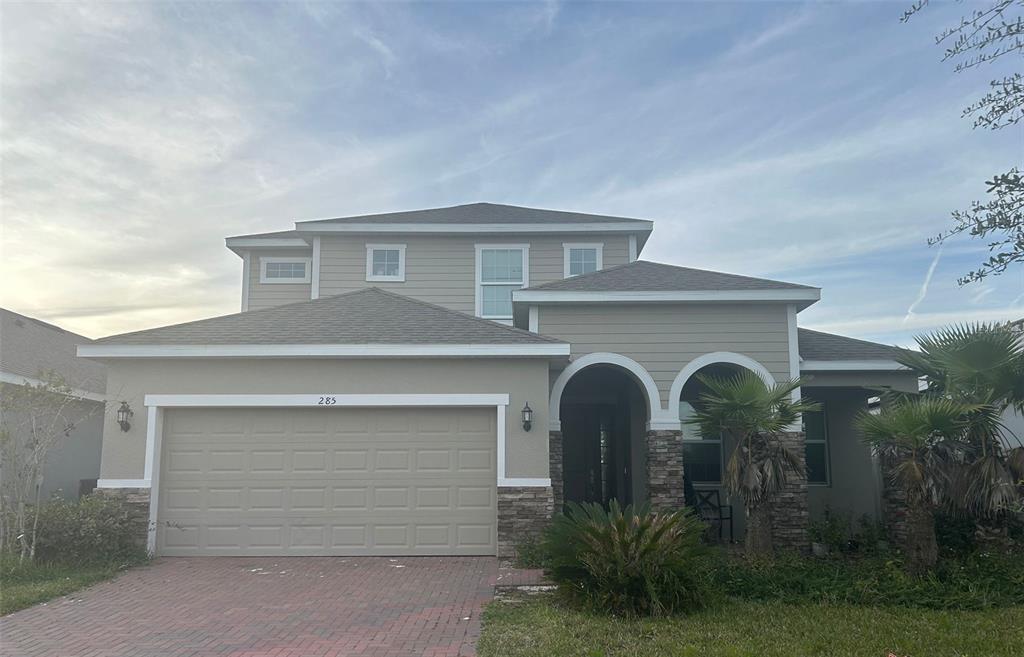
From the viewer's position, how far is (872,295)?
16.1 m

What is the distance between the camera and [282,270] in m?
18.8

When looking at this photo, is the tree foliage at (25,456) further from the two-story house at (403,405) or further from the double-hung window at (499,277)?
the double-hung window at (499,277)

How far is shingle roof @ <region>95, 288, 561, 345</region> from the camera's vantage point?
1150 centimetres

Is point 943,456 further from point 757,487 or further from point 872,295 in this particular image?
point 872,295

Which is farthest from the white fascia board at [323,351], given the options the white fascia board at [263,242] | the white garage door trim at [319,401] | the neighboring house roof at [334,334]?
the white fascia board at [263,242]

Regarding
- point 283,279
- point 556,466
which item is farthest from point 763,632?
point 283,279

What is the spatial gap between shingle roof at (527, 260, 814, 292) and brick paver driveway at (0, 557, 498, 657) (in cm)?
468

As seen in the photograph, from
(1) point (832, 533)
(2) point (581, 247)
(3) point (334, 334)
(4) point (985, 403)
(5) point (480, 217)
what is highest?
(5) point (480, 217)

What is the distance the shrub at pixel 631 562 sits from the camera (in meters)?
7.54

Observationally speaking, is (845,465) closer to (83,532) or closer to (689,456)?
(689,456)

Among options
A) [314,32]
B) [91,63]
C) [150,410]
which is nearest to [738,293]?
[314,32]

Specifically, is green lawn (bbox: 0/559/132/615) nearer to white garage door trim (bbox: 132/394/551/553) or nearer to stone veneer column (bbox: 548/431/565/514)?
white garage door trim (bbox: 132/394/551/553)

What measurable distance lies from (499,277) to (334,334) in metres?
6.28

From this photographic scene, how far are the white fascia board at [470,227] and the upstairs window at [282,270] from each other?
1.67 meters
